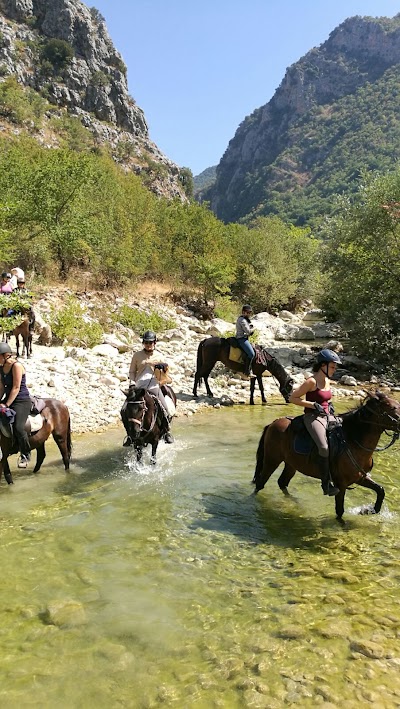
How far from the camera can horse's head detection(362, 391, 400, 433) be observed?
19.6 feet

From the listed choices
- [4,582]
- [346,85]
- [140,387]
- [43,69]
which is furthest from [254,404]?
[346,85]

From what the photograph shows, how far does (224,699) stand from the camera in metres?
3.56

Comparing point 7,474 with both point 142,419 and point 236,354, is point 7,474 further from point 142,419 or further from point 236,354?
point 236,354

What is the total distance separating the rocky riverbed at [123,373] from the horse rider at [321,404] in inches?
247

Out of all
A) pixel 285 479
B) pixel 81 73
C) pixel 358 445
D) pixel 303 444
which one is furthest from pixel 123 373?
pixel 81 73

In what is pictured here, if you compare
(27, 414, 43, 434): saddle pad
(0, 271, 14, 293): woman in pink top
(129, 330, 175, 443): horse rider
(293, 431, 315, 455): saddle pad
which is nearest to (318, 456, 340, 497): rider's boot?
(293, 431, 315, 455): saddle pad

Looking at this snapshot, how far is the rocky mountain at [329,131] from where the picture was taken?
140750 mm

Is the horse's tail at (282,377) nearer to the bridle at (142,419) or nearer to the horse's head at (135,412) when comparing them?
the bridle at (142,419)

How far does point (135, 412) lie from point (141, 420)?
192 millimetres

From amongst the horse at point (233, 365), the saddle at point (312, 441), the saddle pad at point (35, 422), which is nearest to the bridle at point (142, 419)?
the saddle pad at point (35, 422)

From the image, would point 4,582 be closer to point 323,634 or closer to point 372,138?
point 323,634

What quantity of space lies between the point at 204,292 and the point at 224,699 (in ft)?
87.1

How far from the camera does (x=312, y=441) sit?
6516 mm

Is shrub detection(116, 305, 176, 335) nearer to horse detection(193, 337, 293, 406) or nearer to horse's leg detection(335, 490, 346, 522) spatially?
horse detection(193, 337, 293, 406)
